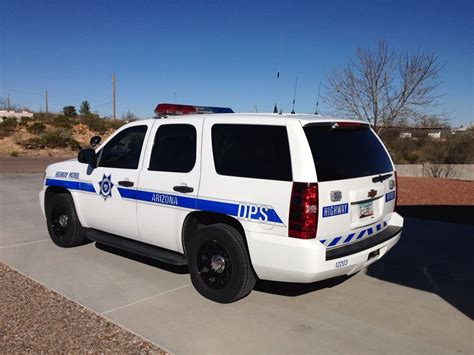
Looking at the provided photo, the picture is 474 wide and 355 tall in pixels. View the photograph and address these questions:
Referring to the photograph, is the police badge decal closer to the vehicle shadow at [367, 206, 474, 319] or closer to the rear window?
the rear window

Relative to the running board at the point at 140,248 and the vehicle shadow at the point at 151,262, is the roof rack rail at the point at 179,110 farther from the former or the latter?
the vehicle shadow at the point at 151,262

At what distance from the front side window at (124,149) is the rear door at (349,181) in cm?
220

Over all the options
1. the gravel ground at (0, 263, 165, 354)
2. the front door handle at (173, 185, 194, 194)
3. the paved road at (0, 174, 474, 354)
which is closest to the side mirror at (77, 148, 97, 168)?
the paved road at (0, 174, 474, 354)

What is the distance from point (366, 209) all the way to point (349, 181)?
456 millimetres

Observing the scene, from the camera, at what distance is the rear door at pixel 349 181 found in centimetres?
384

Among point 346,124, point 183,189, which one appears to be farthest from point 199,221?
point 346,124

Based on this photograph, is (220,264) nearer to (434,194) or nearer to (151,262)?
(151,262)

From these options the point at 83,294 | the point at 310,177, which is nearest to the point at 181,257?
the point at 83,294

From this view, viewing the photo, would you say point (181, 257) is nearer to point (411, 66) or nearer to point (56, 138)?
point (411, 66)

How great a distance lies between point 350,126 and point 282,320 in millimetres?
1955

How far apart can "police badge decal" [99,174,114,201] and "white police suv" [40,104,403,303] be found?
24 millimetres

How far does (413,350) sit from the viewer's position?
11.6ft

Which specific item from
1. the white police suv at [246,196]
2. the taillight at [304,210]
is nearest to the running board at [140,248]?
the white police suv at [246,196]

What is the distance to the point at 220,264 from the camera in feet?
14.4
